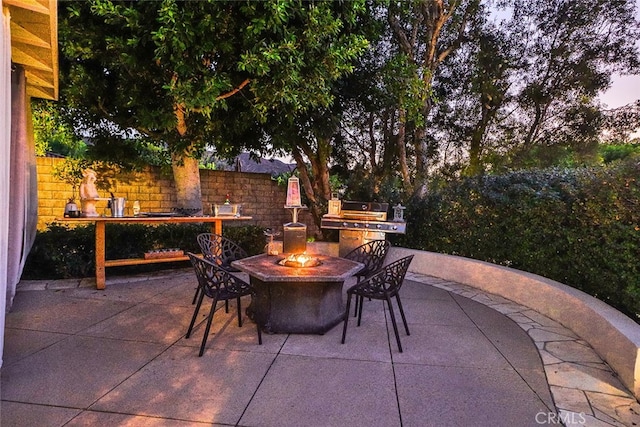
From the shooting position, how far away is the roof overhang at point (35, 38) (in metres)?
2.71

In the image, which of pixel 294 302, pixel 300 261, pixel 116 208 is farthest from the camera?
pixel 116 208

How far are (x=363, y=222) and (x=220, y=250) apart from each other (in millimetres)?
2350

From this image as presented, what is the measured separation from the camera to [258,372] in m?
2.46

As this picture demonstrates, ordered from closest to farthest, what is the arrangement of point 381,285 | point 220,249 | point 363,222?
point 381,285 → point 220,249 → point 363,222

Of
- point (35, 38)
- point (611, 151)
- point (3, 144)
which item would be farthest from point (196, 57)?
point (611, 151)

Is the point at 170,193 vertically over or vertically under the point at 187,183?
under

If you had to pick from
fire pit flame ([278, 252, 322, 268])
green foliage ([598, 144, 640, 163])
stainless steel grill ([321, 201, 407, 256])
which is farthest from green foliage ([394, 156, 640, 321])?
green foliage ([598, 144, 640, 163])

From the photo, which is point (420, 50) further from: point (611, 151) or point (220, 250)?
point (220, 250)

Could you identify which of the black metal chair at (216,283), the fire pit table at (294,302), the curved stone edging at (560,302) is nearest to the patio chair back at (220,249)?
the fire pit table at (294,302)

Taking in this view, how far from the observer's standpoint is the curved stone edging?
2.45 metres

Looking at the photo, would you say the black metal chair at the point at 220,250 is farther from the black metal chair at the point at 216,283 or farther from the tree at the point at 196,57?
the tree at the point at 196,57

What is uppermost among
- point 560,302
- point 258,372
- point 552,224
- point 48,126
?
point 48,126

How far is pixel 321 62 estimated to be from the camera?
4688mm

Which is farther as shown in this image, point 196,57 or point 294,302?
point 196,57
